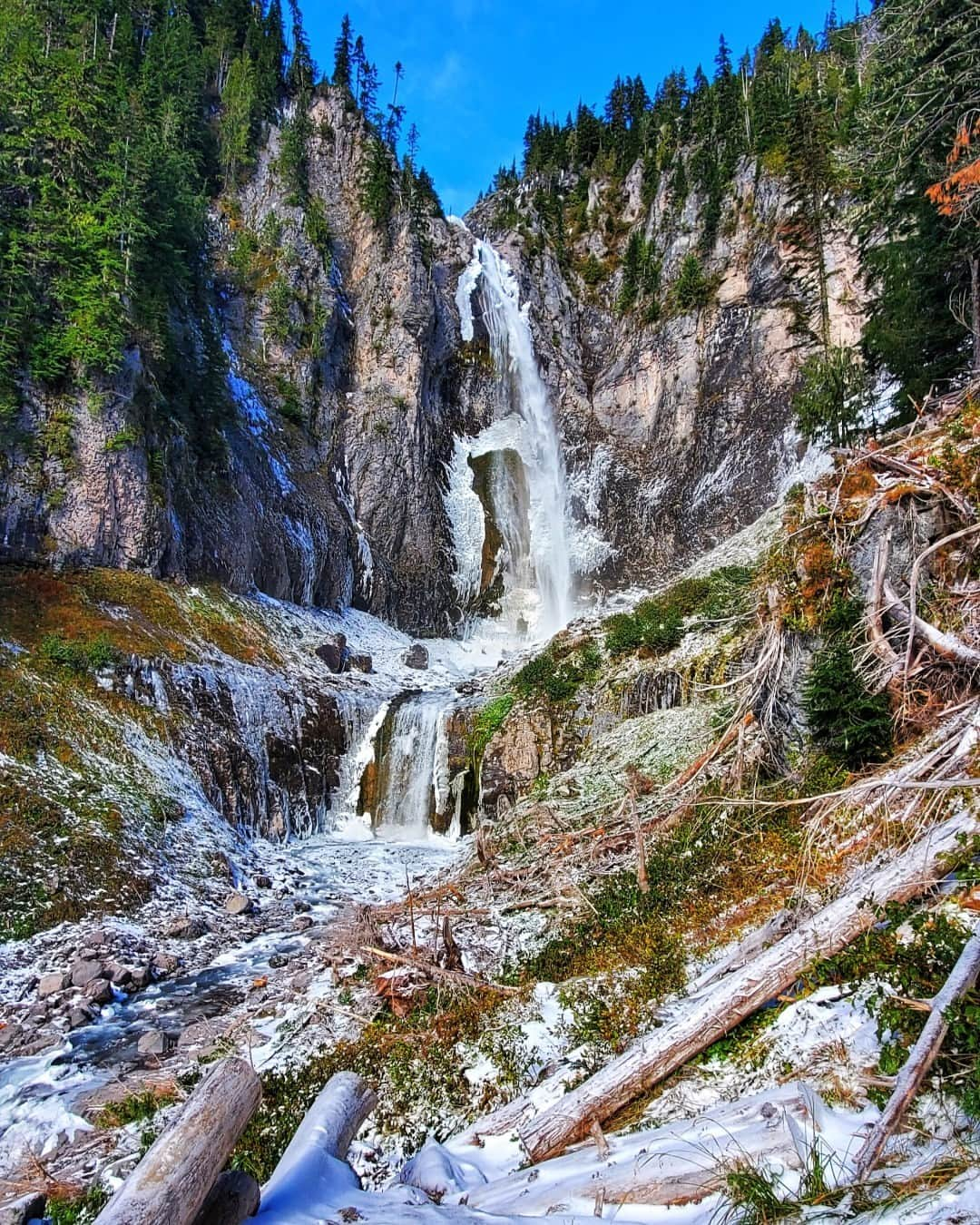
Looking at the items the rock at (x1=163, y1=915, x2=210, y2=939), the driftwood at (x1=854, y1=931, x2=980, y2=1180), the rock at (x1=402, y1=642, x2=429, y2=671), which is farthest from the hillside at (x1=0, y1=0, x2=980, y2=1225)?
the rock at (x1=402, y1=642, x2=429, y2=671)

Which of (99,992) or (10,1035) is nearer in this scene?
(10,1035)

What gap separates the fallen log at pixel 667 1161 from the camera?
9.68ft

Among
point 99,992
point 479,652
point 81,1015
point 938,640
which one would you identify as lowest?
point 81,1015

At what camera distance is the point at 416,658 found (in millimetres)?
26609

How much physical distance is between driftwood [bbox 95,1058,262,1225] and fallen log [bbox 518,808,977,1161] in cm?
188

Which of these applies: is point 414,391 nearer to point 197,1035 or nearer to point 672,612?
point 672,612

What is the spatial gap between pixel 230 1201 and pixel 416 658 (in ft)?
77.4

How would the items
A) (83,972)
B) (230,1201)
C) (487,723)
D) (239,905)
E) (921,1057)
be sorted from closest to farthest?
(921,1057) → (230,1201) → (83,972) → (239,905) → (487,723)

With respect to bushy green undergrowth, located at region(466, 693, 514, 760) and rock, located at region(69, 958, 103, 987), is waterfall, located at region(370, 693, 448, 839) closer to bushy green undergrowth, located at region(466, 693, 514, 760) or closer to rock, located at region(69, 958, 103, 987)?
bushy green undergrowth, located at region(466, 693, 514, 760)

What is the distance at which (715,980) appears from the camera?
4.79m

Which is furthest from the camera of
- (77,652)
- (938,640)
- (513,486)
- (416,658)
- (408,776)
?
(513,486)

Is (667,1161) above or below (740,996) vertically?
below

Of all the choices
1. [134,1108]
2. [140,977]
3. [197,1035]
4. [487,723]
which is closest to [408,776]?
[487,723]

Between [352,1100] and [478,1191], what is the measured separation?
113 cm
